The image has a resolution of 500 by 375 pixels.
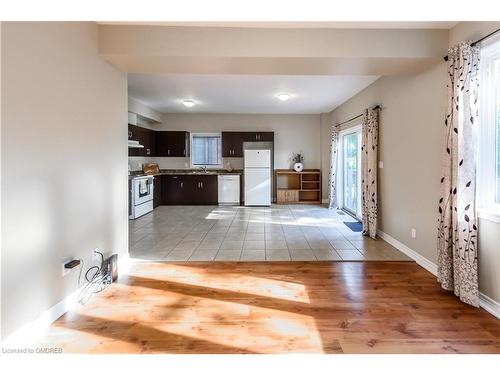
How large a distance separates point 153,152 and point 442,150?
7158mm

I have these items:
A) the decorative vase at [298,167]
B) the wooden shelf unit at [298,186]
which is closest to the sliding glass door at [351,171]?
the wooden shelf unit at [298,186]

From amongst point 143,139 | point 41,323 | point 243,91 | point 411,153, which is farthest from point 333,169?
point 41,323

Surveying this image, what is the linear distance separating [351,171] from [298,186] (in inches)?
85.9

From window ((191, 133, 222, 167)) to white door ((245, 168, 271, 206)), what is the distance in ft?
4.17

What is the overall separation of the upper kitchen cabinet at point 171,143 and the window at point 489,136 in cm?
728

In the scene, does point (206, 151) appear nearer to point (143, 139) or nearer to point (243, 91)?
point (143, 139)

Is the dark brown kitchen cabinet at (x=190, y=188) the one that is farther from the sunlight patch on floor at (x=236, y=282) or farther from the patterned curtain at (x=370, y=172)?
the sunlight patch on floor at (x=236, y=282)

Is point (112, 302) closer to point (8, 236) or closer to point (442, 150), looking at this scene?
point (8, 236)

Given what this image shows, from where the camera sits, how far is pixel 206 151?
923cm

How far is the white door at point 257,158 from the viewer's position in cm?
841

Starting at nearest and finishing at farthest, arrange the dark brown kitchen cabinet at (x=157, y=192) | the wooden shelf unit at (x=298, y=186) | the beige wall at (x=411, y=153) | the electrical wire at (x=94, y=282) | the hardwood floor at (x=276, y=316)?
the hardwood floor at (x=276, y=316) < the electrical wire at (x=94, y=282) < the beige wall at (x=411, y=153) < the dark brown kitchen cabinet at (x=157, y=192) < the wooden shelf unit at (x=298, y=186)

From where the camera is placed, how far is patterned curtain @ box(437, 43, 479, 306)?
8.43ft

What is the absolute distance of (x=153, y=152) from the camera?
28.0ft
